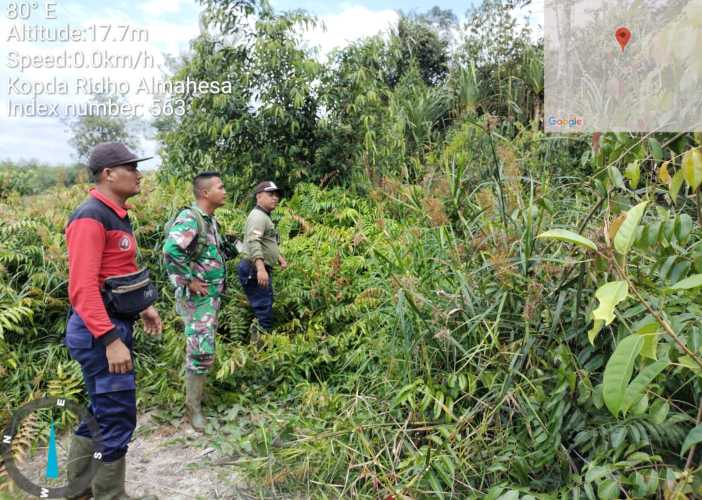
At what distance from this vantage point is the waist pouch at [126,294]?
2.55 m

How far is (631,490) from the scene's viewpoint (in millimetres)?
2006

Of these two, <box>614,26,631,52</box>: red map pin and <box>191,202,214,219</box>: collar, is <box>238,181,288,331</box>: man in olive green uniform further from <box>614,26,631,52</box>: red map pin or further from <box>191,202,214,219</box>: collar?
<box>614,26,631,52</box>: red map pin

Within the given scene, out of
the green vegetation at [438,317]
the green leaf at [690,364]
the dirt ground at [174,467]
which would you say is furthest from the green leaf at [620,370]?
the dirt ground at [174,467]

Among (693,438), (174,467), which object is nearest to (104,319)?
(174,467)

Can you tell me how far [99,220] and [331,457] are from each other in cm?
169

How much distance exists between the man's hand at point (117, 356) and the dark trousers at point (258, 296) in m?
2.11

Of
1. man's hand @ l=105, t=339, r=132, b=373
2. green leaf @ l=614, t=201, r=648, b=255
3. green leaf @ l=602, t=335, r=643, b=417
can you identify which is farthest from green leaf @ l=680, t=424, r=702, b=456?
man's hand @ l=105, t=339, r=132, b=373

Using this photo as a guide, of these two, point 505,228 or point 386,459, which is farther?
point 505,228

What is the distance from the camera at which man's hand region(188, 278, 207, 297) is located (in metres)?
3.49

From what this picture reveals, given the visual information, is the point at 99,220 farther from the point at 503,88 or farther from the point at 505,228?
the point at 503,88

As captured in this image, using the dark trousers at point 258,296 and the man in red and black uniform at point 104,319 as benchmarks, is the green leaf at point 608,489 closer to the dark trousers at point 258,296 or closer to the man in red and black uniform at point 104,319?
the man in red and black uniform at point 104,319

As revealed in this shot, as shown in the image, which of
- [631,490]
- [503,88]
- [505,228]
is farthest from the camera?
[503,88]

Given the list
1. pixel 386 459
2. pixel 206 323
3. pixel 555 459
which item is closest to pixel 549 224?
pixel 555 459

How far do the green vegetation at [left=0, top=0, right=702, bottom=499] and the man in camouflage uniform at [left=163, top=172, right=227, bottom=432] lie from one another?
21 cm
